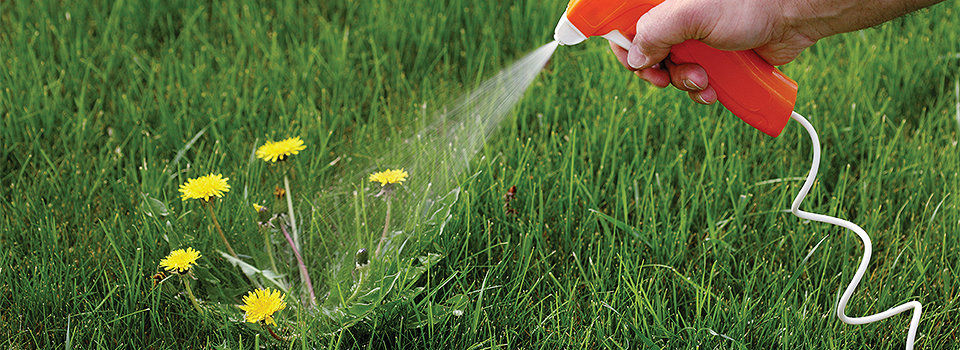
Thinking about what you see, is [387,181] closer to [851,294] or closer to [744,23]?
[744,23]

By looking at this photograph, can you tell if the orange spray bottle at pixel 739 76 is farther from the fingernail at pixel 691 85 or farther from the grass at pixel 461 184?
the grass at pixel 461 184

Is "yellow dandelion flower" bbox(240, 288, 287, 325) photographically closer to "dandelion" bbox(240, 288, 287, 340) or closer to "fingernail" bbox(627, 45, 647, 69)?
"dandelion" bbox(240, 288, 287, 340)

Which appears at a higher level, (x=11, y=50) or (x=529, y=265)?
(x=11, y=50)

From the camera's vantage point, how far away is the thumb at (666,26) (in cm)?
143

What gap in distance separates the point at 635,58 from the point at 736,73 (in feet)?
0.60

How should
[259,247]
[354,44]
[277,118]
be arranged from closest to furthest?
[259,247]
[277,118]
[354,44]

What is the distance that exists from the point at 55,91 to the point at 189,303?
905mm

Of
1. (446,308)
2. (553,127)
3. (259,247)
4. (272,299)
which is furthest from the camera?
(553,127)

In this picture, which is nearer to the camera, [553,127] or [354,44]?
[553,127]

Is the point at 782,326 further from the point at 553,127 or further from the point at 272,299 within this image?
the point at 272,299

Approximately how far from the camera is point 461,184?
1.78 meters

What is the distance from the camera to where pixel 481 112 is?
224 cm

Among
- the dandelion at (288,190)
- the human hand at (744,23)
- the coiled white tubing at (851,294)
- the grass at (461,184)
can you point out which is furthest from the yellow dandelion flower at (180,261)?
the coiled white tubing at (851,294)

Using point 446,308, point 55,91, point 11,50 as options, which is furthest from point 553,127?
point 11,50
